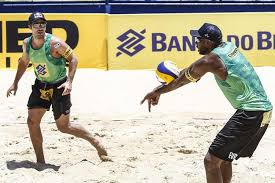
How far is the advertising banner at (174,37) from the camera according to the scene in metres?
12.5

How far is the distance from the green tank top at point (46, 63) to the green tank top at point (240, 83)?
199 centimetres

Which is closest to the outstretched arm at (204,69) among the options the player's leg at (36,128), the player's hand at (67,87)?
the player's hand at (67,87)

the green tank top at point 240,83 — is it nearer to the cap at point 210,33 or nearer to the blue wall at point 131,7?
the cap at point 210,33

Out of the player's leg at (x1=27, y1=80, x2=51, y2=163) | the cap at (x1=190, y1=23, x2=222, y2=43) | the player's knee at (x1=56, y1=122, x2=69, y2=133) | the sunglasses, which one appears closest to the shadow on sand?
the player's leg at (x1=27, y1=80, x2=51, y2=163)

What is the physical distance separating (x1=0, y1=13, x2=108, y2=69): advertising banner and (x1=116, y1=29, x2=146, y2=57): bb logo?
0.37m

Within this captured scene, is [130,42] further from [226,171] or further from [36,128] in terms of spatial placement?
[226,171]

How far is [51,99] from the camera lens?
19.8ft

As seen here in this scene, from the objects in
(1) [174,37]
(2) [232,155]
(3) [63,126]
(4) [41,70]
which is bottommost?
(3) [63,126]

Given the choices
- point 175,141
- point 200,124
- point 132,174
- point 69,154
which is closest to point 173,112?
point 200,124

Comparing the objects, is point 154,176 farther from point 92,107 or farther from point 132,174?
point 92,107

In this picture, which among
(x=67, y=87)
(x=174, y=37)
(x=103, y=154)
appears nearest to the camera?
(x=67, y=87)

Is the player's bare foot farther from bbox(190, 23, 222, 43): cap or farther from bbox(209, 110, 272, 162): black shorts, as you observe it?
bbox(190, 23, 222, 43): cap

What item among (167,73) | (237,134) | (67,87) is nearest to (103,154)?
(67,87)

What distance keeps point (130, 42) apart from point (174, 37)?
987 mm
